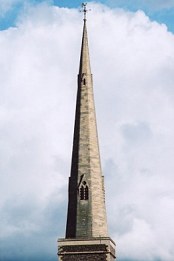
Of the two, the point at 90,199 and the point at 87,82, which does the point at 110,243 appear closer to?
the point at 90,199

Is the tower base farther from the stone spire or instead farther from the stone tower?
the stone spire

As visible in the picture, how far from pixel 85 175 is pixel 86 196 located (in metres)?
1.51

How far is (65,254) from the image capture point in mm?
48781

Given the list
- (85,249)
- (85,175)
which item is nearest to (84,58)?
(85,175)

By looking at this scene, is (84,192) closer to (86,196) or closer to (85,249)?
(86,196)

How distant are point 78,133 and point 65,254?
28.3 feet

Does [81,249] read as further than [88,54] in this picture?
No

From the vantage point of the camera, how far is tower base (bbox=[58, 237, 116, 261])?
4822 cm

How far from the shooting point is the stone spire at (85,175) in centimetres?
4897

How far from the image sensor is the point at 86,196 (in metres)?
50.1

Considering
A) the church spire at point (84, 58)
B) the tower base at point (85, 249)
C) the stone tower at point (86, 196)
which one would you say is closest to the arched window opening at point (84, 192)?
the stone tower at point (86, 196)

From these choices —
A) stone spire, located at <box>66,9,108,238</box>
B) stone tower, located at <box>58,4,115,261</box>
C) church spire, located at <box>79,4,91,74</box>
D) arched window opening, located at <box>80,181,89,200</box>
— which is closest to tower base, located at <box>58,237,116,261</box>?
stone tower, located at <box>58,4,115,261</box>

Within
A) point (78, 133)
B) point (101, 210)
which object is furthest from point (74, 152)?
point (101, 210)

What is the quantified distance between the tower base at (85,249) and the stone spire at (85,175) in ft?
1.78
